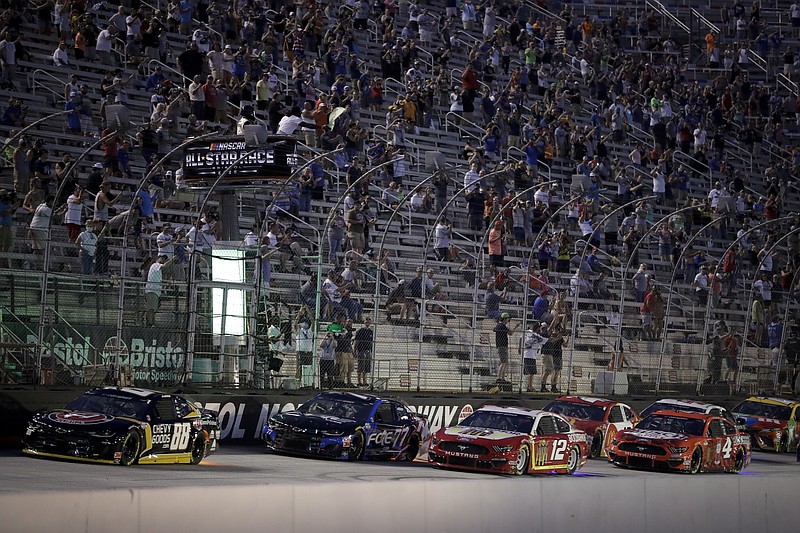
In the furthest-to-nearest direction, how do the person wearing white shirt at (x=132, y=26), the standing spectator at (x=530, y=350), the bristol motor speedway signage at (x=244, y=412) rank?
the person wearing white shirt at (x=132, y=26), the standing spectator at (x=530, y=350), the bristol motor speedway signage at (x=244, y=412)

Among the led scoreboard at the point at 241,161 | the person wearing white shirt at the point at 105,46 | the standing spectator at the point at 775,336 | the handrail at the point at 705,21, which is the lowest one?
the standing spectator at the point at 775,336

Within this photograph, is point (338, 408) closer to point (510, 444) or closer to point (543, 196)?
point (510, 444)

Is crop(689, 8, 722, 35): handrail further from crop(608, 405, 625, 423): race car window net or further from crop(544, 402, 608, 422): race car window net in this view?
crop(544, 402, 608, 422): race car window net

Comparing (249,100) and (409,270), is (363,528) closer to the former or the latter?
(409,270)

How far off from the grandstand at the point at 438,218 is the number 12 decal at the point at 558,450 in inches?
158

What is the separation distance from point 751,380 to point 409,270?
431 inches

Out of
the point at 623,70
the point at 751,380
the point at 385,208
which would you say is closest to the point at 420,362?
the point at 385,208

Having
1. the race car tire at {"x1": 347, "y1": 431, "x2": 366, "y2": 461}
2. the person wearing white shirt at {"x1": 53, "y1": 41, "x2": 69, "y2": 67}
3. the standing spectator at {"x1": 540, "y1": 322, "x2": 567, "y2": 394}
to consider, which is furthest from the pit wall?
the person wearing white shirt at {"x1": 53, "y1": 41, "x2": 69, "y2": 67}

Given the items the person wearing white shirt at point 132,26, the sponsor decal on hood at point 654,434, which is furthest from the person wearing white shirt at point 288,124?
the sponsor decal on hood at point 654,434

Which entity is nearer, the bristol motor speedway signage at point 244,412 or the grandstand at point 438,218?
the grandstand at point 438,218

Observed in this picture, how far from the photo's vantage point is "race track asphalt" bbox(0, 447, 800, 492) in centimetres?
1705

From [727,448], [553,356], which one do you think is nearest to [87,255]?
[553,356]

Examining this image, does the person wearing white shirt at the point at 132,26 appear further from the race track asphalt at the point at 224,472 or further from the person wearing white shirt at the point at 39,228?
the race track asphalt at the point at 224,472

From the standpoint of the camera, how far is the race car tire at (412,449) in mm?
25391
